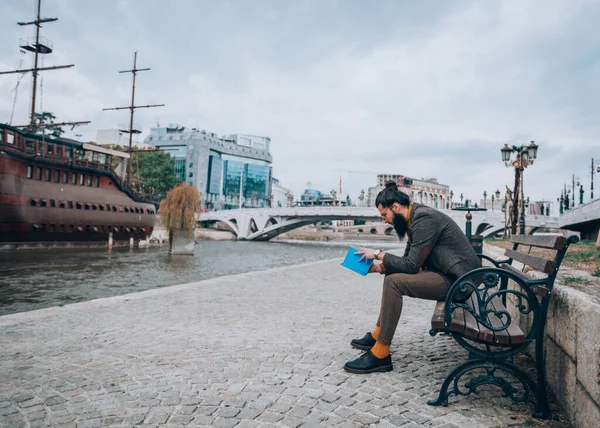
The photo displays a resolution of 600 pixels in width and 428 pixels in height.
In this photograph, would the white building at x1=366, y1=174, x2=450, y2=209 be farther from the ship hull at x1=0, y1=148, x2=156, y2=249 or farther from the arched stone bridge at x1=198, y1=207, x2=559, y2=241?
the ship hull at x1=0, y1=148, x2=156, y2=249

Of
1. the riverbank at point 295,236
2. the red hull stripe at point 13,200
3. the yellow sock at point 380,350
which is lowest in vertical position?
the riverbank at point 295,236

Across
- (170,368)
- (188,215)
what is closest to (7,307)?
(170,368)

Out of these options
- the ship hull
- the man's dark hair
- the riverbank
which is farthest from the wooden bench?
the riverbank

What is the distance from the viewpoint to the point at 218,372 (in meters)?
3.06

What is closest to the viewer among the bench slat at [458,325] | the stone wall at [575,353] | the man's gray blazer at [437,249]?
the stone wall at [575,353]

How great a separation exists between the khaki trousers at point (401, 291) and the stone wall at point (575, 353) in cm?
72

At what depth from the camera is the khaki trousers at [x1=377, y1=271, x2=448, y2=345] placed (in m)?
3.05

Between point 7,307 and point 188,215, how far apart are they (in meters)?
15.7

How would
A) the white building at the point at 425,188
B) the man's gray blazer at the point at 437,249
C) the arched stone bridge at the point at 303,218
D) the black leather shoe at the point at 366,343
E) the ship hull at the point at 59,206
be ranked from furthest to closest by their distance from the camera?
the white building at the point at 425,188 → the arched stone bridge at the point at 303,218 → the ship hull at the point at 59,206 → the black leather shoe at the point at 366,343 → the man's gray blazer at the point at 437,249

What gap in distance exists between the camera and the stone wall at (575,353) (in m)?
1.99

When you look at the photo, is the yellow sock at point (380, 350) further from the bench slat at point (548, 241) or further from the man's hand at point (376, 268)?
the bench slat at point (548, 241)

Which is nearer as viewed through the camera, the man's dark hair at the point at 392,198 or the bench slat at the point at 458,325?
the bench slat at the point at 458,325

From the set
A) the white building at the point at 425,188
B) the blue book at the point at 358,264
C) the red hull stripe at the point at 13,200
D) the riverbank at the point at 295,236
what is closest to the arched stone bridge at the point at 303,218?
the riverbank at the point at 295,236

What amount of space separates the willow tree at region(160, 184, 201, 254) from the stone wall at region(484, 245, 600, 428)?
72.4 ft
